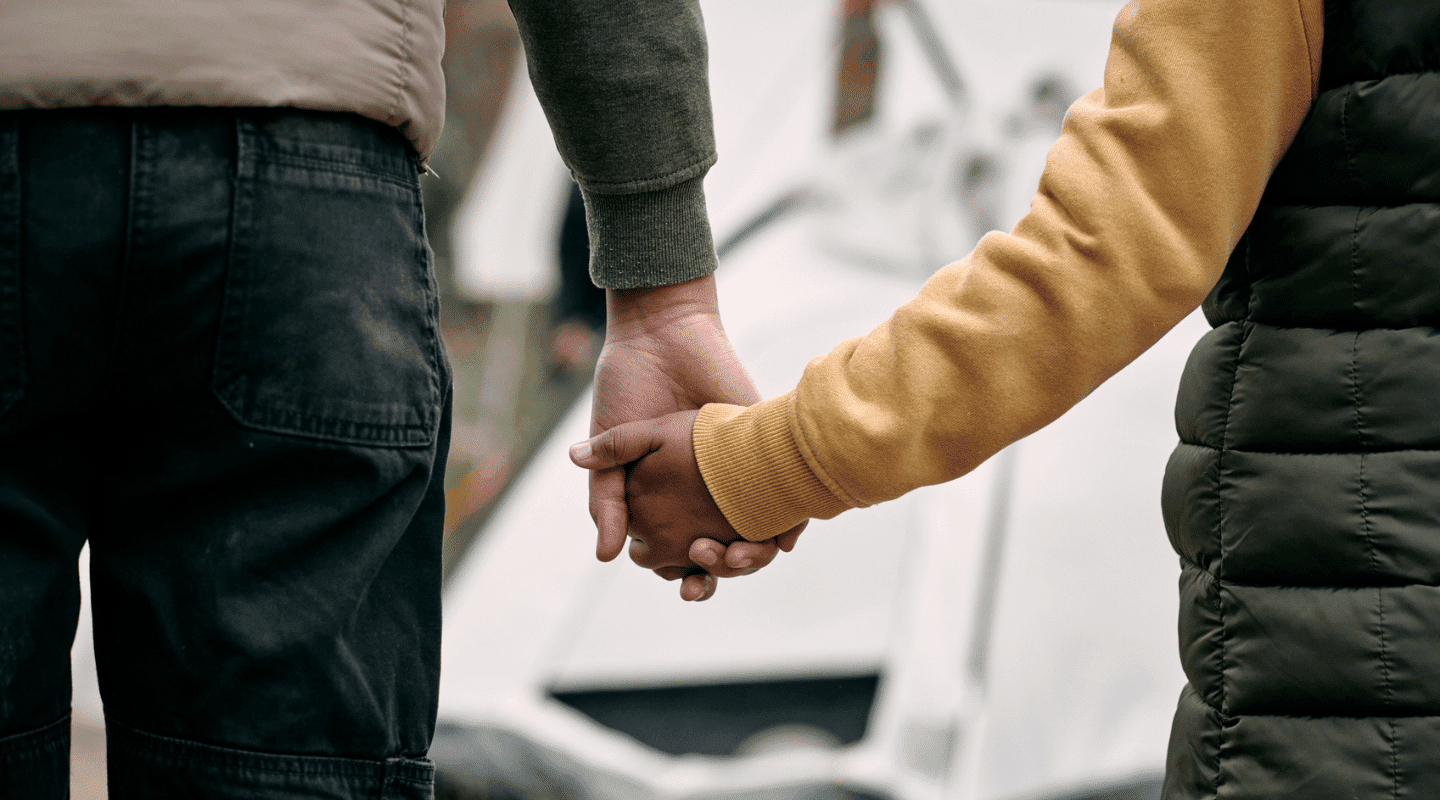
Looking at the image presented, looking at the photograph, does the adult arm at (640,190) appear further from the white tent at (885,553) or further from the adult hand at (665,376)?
the white tent at (885,553)

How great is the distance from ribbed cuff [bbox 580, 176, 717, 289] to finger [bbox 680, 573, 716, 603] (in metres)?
0.43

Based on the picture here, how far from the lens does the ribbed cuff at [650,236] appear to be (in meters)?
1.25

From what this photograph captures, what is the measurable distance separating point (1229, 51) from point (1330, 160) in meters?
0.13

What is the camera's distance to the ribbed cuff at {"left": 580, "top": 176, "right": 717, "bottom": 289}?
4.10 ft

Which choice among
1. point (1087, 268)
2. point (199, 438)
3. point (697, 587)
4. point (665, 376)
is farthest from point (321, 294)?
point (697, 587)

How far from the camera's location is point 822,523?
11.6ft

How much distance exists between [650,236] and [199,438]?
2.12 feet

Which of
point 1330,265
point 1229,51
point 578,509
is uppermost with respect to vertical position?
point 1229,51

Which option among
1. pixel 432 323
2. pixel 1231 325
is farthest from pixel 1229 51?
pixel 432 323

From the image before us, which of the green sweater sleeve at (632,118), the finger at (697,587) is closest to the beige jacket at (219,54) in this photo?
the green sweater sleeve at (632,118)

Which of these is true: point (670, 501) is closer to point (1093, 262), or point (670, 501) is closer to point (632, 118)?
point (632, 118)

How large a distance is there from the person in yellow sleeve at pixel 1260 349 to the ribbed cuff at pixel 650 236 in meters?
0.34

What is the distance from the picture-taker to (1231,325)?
38.4 inches

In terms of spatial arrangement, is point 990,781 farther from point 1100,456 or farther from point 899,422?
point 899,422
